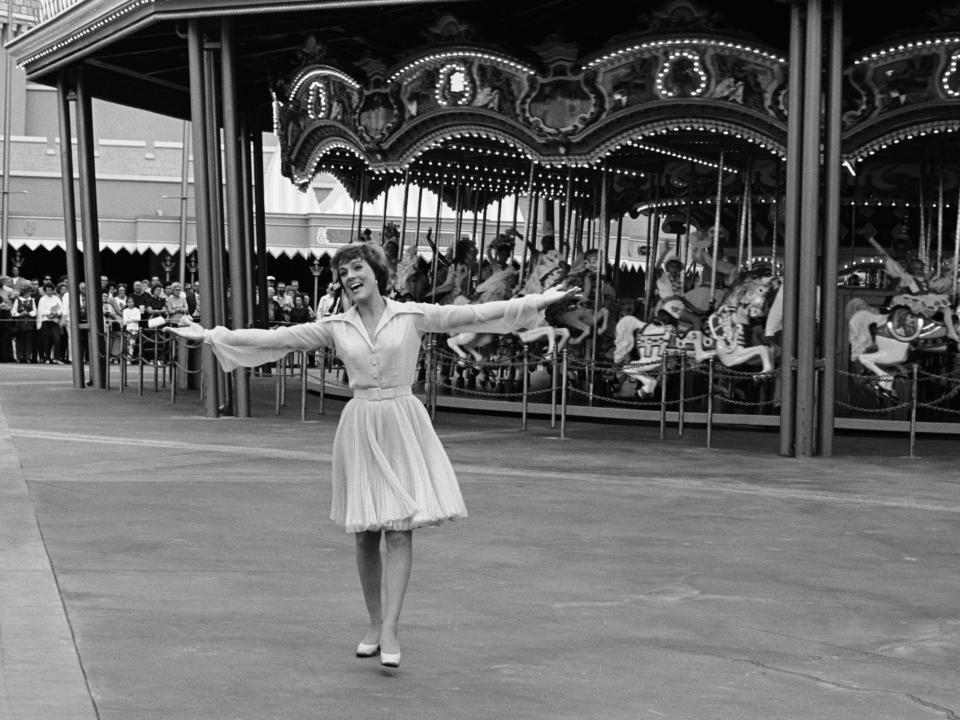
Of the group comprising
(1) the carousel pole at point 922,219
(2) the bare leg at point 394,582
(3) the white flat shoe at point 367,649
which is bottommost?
(3) the white flat shoe at point 367,649

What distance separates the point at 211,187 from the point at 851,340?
7.94 m

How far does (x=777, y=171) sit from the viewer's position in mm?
22656

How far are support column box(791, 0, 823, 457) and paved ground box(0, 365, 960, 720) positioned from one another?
0.80 meters

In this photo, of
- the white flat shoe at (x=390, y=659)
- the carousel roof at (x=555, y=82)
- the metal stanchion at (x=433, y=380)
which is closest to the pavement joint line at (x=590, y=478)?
the metal stanchion at (x=433, y=380)

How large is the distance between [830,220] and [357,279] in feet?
32.8

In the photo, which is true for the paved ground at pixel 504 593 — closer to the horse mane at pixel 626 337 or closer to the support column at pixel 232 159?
the support column at pixel 232 159

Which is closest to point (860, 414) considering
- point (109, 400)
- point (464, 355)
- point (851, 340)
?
point (851, 340)

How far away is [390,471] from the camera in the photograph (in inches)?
274

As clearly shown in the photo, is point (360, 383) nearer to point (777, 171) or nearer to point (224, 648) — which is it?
point (224, 648)

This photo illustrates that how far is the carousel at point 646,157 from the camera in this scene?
17625mm

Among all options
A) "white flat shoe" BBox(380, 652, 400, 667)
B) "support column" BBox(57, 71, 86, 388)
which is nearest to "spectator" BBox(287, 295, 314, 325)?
"support column" BBox(57, 71, 86, 388)

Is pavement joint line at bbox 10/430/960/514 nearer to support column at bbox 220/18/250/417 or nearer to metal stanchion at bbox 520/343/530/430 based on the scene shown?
support column at bbox 220/18/250/417

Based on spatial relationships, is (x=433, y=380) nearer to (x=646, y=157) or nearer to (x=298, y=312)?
(x=646, y=157)

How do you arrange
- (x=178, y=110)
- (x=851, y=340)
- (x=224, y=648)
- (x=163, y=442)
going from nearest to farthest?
(x=224, y=648) → (x=163, y=442) → (x=851, y=340) → (x=178, y=110)
